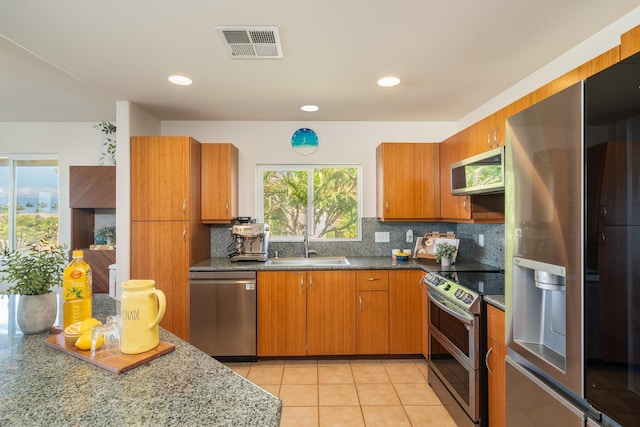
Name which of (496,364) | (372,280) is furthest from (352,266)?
(496,364)

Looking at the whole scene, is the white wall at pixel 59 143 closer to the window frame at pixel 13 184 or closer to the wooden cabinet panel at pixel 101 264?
the window frame at pixel 13 184

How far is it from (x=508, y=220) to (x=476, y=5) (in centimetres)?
108

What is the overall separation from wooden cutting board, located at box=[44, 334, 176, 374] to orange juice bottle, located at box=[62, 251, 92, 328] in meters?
0.11

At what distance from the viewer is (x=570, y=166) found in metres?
1.23

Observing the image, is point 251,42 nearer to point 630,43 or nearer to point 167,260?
point 630,43

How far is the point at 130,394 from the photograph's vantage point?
0.90 m

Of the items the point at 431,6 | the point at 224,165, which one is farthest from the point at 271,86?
the point at 431,6

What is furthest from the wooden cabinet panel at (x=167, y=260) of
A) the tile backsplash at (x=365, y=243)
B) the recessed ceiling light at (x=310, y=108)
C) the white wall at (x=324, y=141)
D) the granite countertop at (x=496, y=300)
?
the granite countertop at (x=496, y=300)

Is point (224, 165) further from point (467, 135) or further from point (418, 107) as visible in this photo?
point (467, 135)

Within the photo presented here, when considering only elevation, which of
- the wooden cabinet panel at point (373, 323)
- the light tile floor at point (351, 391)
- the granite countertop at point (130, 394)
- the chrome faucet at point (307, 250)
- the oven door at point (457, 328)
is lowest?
the light tile floor at point (351, 391)

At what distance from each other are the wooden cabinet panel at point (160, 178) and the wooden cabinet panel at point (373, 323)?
1900 mm

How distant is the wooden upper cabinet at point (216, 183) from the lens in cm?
345

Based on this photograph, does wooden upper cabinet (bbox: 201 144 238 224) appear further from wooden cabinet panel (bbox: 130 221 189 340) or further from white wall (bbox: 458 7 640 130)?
Result: white wall (bbox: 458 7 640 130)

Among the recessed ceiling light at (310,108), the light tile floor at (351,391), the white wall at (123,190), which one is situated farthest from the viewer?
the recessed ceiling light at (310,108)
